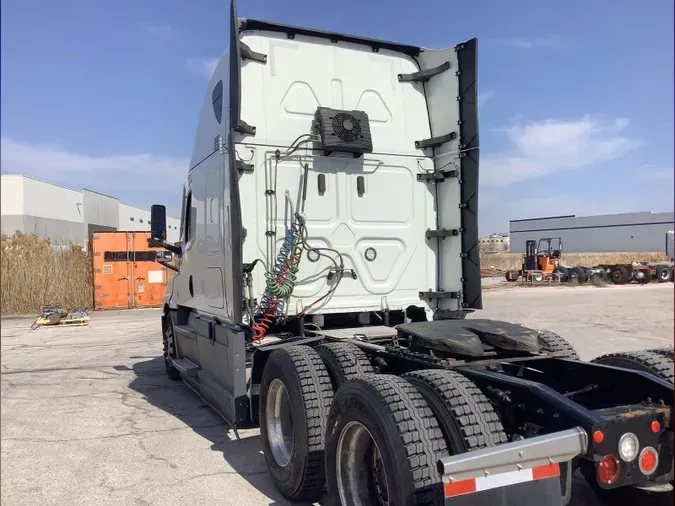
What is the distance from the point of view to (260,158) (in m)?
5.23

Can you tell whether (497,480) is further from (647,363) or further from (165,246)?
(165,246)

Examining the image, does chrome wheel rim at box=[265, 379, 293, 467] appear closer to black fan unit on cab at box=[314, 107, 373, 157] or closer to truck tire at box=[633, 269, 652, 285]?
black fan unit on cab at box=[314, 107, 373, 157]

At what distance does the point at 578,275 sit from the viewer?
101 ft

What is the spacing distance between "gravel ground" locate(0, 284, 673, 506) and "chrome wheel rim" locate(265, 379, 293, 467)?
0.31 meters

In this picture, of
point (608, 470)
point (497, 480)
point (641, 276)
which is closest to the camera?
point (497, 480)

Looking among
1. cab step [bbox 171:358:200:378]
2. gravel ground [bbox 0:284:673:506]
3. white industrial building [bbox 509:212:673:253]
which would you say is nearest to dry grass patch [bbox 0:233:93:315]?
gravel ground [bbox 0:284:673:506]

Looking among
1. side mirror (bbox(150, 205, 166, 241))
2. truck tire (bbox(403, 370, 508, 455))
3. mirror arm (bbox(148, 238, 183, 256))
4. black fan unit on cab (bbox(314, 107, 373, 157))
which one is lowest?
truck tire (bbox(403, 370, 508, 455))

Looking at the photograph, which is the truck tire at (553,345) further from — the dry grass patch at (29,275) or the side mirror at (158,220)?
the side mirror at (158,220)

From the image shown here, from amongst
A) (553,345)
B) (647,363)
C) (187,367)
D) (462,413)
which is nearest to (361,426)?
(462,413)

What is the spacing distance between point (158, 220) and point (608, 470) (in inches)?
241

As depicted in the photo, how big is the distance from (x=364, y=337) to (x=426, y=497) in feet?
7.46

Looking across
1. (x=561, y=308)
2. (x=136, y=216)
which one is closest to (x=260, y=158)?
(x=561, y=308)

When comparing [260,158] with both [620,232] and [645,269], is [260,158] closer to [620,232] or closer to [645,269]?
[645,269]

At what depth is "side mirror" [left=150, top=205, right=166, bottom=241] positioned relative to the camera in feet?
23.8
